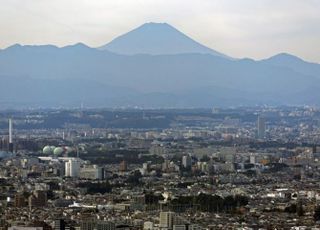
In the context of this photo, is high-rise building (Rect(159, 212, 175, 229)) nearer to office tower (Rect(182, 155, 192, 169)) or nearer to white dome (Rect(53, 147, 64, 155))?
office tower (Rect(182, 155, 192, 169))

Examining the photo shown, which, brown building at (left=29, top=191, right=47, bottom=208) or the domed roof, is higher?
the domed roof

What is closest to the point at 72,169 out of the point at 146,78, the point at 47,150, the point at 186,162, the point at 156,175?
the point at 156,175

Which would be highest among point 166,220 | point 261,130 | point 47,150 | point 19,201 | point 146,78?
point 146,78

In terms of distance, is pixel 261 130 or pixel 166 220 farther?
pixel 261 130

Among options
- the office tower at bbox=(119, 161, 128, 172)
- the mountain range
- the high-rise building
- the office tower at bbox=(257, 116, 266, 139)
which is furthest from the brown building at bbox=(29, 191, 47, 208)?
the mountain range

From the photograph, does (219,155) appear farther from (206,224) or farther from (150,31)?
(150,31)

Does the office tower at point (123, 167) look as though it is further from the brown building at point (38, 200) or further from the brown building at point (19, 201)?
the brown building at point (19, 201)

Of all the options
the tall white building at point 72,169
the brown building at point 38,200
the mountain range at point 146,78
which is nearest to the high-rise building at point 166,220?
the brown building at point 38,200

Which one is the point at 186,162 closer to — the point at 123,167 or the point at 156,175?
the point at 123,167
